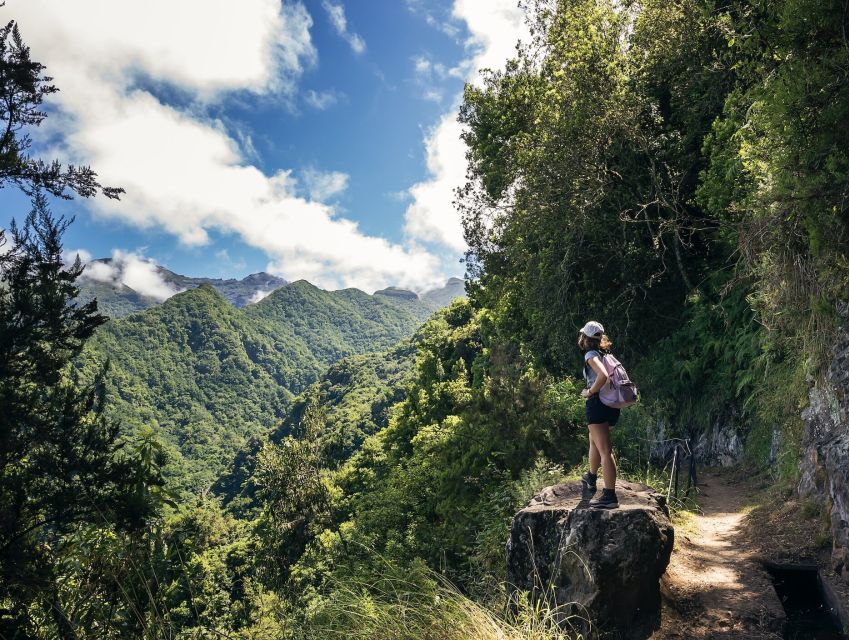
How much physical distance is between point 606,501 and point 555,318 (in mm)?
10368

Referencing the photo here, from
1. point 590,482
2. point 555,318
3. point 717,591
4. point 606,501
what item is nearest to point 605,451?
point 606,501

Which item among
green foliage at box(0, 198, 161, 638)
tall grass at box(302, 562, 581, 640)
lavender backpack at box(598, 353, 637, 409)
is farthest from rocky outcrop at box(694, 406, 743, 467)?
green foliage at box(0, 198, 161, 638)

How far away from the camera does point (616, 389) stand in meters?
4.98

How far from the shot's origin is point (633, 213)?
13422 mm

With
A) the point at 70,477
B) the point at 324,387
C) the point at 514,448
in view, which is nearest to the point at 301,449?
the point at 514,448

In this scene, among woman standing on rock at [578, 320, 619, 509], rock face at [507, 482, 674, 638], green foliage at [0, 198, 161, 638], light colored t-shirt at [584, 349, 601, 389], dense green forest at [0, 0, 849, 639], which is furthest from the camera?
green foliage at [0, 198, 161, 638]

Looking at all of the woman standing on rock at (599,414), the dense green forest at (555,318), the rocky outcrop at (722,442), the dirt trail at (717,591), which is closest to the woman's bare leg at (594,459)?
the woman standing on rock at (599,414)

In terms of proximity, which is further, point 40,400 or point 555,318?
point 555,318

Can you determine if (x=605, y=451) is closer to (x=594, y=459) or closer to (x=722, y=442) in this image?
(x=594, y=459)

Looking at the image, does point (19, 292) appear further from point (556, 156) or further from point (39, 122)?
point (556, 156)

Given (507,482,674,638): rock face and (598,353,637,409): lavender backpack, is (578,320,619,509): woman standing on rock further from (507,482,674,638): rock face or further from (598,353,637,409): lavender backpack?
(507,482,674,638): rock face

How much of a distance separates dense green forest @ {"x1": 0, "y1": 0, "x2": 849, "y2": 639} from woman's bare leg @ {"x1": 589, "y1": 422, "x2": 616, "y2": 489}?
167cm

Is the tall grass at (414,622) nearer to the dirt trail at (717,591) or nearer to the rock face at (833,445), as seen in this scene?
the dirt trail at (717,591)

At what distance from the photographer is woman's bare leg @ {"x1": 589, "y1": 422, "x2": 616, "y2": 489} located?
4992 mm
